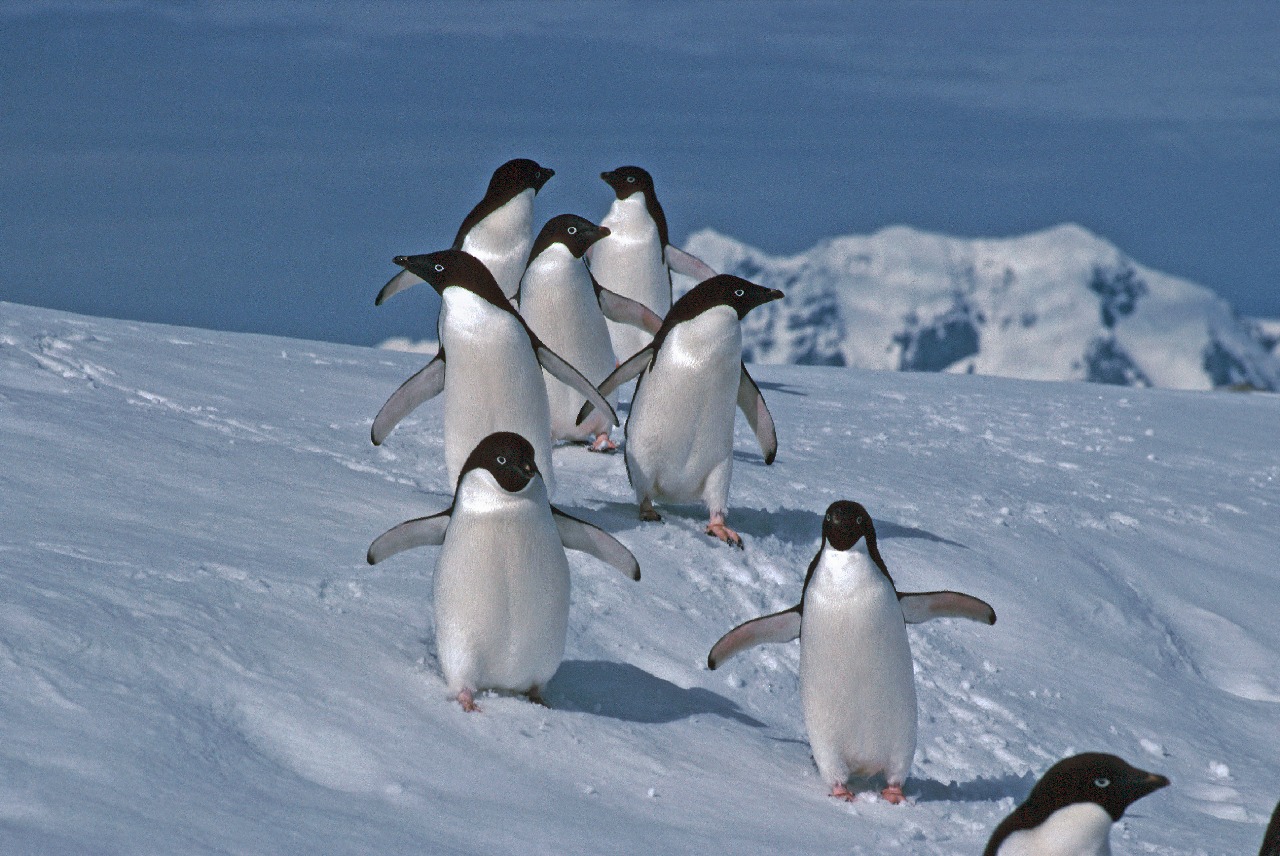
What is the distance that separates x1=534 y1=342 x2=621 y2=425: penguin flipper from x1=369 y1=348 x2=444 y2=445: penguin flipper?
1.11 ft

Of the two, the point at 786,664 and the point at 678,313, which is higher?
the point at 678,313

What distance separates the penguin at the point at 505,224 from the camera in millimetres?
7074

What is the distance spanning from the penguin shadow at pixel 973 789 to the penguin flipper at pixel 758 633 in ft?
1.83

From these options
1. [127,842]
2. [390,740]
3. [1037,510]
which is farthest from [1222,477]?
[127,842]

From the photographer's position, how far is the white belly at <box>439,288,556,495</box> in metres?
5.29

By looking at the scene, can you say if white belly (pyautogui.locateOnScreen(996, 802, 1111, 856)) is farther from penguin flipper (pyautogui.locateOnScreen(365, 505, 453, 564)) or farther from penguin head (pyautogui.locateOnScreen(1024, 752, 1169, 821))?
penguin flipper (pyautogui.locateOnScreen(365, 505, 453, 564))

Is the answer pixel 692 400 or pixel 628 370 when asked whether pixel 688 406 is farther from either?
pixel 628 370

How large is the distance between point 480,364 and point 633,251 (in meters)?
2.71

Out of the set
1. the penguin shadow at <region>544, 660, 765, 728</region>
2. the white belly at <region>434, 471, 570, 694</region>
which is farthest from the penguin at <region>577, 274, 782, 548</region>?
the white belly at <region>434, 471, 570, 694</region>

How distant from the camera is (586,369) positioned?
6.64 m

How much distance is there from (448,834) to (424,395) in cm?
250

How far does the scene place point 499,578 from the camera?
402cm

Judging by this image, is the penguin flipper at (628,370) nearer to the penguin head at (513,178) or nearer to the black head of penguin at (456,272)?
the black head of penguin at (456,272)

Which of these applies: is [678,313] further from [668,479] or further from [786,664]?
[786,664]
